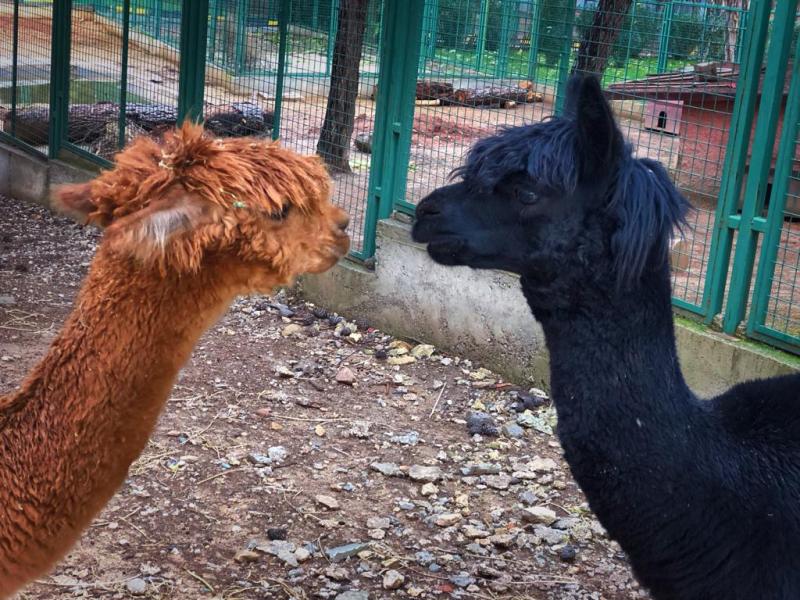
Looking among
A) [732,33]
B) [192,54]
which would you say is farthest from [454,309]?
[192,54]

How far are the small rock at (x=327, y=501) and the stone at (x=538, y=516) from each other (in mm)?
844

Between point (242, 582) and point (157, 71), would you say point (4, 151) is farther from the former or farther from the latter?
point (242, 582)

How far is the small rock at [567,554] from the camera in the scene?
415cm

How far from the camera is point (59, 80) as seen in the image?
9133mm

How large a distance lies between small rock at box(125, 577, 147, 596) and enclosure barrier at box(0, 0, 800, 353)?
2751 millimetres

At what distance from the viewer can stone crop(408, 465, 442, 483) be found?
187 inches

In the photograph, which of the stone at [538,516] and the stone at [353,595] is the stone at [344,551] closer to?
the stone at [353,595]

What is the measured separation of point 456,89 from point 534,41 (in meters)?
0.61

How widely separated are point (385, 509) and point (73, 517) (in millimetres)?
2260

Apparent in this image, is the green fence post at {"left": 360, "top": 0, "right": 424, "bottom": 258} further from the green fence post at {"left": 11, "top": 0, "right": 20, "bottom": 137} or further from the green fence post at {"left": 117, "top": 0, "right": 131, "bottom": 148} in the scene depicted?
the green fence post at {"left": 11, "top": 0, "right": 20, "bottom": 137}

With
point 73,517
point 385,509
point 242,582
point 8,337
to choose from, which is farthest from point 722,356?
point 8,337

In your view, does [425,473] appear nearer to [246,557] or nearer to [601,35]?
[246,557]

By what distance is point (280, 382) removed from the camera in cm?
579

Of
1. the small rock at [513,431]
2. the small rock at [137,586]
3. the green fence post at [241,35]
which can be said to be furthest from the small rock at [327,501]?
the green fence post at [241,35]
